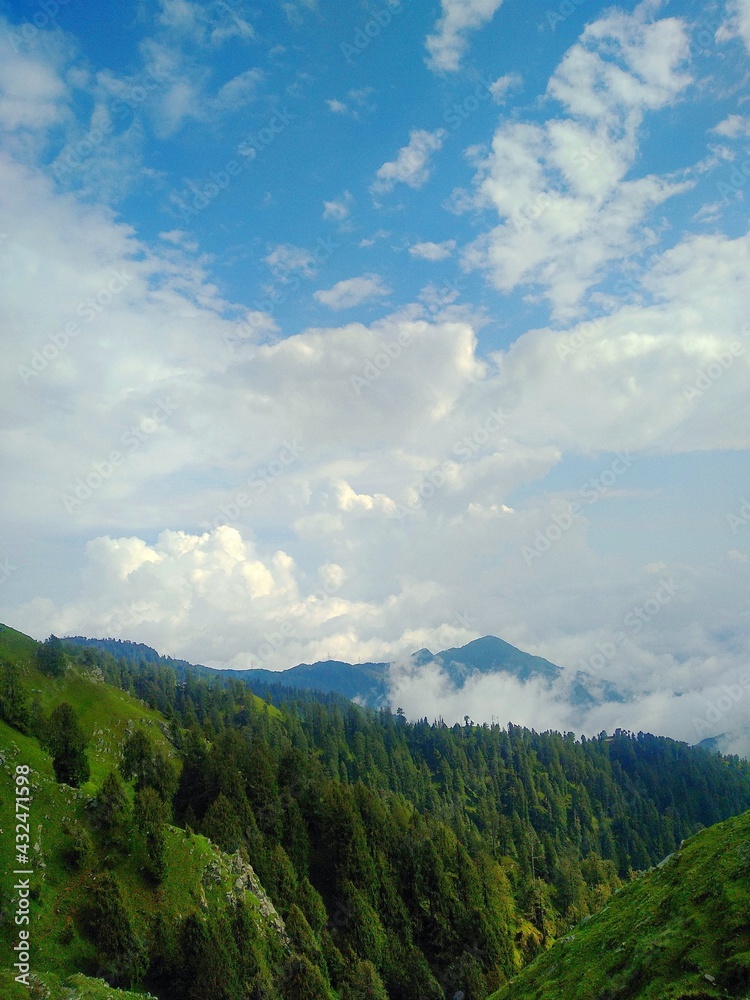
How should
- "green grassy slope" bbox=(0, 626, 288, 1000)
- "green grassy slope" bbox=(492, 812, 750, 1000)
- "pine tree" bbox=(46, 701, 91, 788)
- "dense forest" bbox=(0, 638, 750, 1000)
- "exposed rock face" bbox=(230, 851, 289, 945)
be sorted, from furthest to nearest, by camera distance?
"pine tree" bbox=(46, 701, 91, 788), "exposed rock face" bbox=(230, 851, 289, 945), "dense forest" bbox=(0, 638, 750, 1000), "green grassy slope" bbox=(0, 626, 288, 1000), "green grassy slope" bbox=(492, 812, 750, 1000)

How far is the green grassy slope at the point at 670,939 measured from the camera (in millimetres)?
21625

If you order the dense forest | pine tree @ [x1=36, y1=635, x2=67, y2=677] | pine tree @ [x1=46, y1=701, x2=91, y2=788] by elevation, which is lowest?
the dense forest

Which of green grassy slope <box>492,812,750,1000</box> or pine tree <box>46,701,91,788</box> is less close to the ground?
pine tree <box>46,701,91,788</box>

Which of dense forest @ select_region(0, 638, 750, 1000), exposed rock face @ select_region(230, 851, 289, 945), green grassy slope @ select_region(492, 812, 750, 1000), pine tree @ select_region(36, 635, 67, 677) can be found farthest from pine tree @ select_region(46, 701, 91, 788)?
pine tree @ select_region(36, 635, 67, 677)

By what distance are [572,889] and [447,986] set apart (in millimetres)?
66261

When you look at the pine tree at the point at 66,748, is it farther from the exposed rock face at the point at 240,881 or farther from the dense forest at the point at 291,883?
the exposed rock face at the point at 240,881

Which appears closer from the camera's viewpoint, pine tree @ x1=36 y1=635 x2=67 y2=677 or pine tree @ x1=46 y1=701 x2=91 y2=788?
pine tree @ x1=46 y1=701 x2=91 y2=788

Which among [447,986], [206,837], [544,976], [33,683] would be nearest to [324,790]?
[206,837]

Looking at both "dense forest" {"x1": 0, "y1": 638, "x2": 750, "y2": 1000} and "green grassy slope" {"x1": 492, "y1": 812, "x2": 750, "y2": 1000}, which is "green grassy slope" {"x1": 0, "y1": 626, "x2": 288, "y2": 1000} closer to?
"dense forest" {"x1": 0, "y1": 638, "x2": 750, "y2": 1000}

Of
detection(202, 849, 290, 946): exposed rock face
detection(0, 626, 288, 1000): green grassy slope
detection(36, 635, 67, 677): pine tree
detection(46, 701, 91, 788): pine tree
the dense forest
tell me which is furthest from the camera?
detection(36, 635, 67, 677): pine tree

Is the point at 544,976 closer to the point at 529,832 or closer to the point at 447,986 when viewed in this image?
the point at 447,986

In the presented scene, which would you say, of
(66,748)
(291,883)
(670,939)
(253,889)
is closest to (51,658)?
(66,748)

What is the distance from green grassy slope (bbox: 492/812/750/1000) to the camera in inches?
851

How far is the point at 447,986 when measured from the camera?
79812mm
